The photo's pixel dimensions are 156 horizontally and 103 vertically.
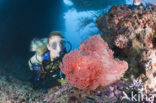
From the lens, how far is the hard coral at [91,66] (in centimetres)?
312

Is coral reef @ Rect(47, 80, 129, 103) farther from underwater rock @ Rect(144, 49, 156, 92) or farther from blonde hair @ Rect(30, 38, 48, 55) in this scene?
blonde hair @ Rect(30, 38, 48, 55)

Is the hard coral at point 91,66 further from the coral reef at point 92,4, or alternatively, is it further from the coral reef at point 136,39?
the coral reef at point 92,4

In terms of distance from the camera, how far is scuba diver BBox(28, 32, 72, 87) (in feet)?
16.3

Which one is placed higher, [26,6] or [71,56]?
[26,6]

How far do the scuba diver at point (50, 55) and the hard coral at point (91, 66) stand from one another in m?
1.65

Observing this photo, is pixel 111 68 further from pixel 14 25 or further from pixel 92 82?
pixel 14 25

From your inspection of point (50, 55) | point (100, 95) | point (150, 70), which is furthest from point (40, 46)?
point (150, 70)

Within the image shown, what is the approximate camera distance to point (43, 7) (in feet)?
54.6

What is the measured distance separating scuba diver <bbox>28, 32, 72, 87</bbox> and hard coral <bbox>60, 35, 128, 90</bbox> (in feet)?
5.42

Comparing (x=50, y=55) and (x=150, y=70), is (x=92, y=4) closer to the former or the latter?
(x=50, y=55)

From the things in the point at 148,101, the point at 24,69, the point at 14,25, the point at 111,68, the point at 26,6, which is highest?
the point at 26,6

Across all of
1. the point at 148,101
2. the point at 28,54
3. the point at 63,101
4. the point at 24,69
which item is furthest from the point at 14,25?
the point at 148,101

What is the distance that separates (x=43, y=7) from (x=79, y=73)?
1502 cm

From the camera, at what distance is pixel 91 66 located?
3.15 meters
